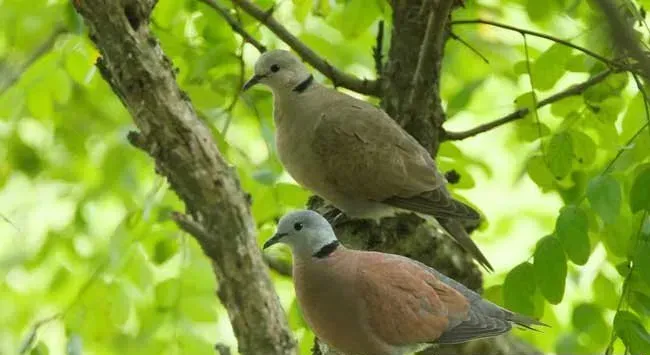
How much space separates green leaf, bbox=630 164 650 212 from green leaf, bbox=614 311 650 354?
10.3 inches

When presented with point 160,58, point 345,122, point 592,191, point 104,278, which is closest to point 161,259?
point 104,278

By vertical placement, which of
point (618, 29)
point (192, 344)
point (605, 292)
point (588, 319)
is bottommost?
point (192, 344)

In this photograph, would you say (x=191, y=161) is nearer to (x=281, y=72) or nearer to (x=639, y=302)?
(x=281, y=72)

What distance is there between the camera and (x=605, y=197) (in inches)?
97.1

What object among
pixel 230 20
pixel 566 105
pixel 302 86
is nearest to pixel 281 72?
pixel 302 86

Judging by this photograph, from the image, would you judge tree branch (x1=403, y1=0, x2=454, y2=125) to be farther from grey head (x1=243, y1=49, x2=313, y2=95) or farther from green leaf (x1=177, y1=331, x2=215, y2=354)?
green leaf (x1=177, y1=331, x2=215, y2=354)

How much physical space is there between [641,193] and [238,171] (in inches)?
62.8

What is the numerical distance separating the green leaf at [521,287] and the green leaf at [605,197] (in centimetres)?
26

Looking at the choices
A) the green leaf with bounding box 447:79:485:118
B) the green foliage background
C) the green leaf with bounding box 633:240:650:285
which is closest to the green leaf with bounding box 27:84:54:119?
the green foliage background

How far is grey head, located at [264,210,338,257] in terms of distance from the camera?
2645mm

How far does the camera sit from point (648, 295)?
2.64 metres

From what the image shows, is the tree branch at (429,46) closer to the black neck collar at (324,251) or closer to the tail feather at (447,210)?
the tail feather at (447,210)

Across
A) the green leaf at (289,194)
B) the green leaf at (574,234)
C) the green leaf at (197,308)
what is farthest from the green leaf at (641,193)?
the green leaf at (197,308)

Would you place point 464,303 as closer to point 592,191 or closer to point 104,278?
point 592,191
